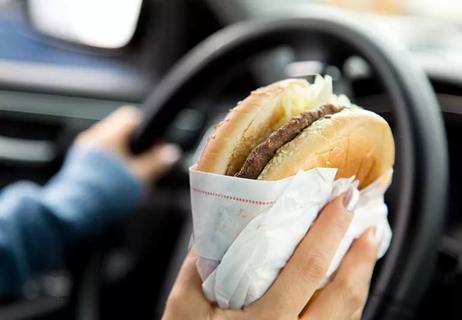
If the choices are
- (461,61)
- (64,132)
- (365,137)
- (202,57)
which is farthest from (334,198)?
(64,132)

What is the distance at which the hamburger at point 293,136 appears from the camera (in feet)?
1.94

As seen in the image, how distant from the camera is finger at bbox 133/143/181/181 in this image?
1.25 m

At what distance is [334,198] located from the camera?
624mm

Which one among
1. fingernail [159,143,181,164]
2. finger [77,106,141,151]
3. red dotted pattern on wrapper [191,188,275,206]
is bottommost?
fingernail [159,143,181,164]

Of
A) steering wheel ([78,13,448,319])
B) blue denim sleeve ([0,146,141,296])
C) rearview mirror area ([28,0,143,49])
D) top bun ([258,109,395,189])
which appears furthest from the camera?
rearview mirror area ([28,0,143,49])

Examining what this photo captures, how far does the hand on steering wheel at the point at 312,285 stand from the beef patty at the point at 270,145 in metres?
0.06

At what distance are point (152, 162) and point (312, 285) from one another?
0.67 m

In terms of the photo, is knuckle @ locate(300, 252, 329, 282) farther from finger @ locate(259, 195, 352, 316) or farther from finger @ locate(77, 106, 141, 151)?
finger @ locate(77, 106, 141, 151)

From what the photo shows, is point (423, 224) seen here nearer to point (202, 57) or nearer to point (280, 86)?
point (280, 86)

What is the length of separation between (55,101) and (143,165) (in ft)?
1.37

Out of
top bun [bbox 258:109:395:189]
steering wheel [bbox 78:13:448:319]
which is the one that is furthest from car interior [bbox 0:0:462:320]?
top bun [bbox 258:109:395:189]

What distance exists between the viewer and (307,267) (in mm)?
603

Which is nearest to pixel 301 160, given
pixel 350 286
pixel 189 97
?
pixel 350 286

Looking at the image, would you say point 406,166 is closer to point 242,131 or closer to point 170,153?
point 242,131
